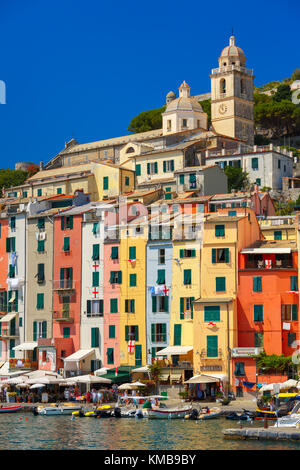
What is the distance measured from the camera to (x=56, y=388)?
75.9 m

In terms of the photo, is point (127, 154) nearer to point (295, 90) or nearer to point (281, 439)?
point (295, 90)

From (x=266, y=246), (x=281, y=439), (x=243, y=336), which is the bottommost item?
(x=281, y=439)

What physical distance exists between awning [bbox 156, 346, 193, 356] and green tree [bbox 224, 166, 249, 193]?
34060 millimetres

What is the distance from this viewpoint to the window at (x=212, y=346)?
230 feet

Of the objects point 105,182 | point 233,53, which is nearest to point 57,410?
point 105,182

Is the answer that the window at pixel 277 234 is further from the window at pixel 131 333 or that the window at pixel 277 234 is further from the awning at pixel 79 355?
the awning at pixel 79 355

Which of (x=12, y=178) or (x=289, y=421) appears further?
(x=12, y=178)

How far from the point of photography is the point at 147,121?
139875 mm

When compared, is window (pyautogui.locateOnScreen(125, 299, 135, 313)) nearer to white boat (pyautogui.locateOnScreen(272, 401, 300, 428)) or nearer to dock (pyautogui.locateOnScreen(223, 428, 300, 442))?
white boat (pyautogui.locateOnScreen(272, 401, 300, 428))

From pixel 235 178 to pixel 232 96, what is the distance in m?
23.3

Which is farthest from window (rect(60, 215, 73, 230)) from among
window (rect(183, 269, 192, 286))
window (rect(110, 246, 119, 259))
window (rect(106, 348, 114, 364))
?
window (rect(183, 269, 192, 286))

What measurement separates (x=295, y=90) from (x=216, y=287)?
271 ft

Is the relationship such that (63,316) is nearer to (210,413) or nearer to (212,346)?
(212,346)
